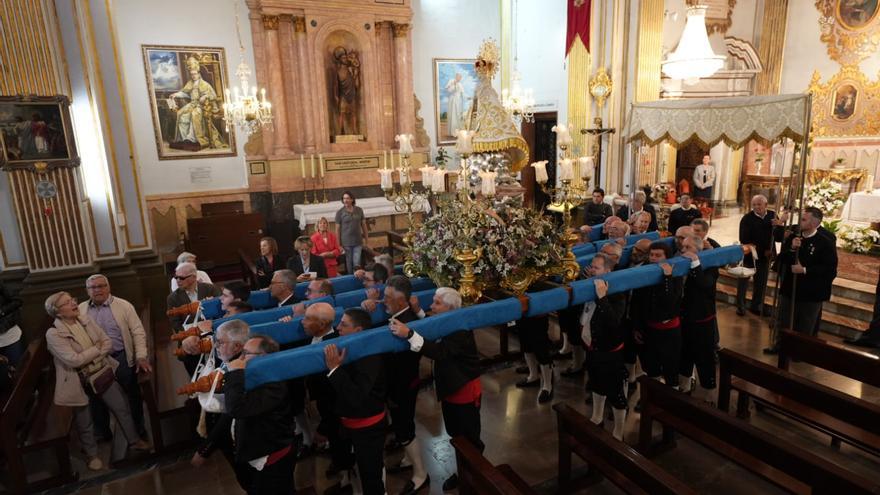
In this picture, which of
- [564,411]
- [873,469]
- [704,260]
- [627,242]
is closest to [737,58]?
[627,242]

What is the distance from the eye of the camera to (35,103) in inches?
257

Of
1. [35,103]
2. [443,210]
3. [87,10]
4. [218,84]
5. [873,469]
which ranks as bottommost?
[873,469]

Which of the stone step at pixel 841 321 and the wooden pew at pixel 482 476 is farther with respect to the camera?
the stone step at pixel 841 321

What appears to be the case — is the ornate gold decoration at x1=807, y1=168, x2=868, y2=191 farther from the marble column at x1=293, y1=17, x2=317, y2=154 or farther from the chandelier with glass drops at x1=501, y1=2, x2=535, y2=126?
the marble column at x1=293, y1=17, x2=317, y2=154

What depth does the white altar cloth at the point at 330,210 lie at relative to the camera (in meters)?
11.3

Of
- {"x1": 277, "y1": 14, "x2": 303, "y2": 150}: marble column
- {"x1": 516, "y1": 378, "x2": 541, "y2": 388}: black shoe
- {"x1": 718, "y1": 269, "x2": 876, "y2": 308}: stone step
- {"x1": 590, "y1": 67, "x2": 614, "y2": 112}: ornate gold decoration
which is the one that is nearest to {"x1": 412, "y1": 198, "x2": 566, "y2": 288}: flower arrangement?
{"x1": 516, "y1": 378, "x2": 541, "y2": 388}: black shoe

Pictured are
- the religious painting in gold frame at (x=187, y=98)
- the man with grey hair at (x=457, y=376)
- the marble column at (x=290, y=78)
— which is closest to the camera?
the man with grey hair at (x=457, y=376)

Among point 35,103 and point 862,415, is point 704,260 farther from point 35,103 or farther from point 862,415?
point 35,103

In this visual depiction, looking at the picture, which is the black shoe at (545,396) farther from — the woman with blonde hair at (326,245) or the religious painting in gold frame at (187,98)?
the religious painting in gold frame at (187,98)

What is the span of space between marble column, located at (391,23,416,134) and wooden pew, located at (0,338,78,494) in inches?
379

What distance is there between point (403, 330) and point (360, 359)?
34 centimetres

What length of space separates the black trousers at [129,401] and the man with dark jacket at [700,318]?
5207 millimetres

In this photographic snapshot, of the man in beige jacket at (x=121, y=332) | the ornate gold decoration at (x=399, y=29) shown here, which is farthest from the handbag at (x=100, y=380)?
the ornate gold decoration at (x=399, y=29)

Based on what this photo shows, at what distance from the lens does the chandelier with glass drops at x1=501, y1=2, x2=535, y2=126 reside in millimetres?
10848
